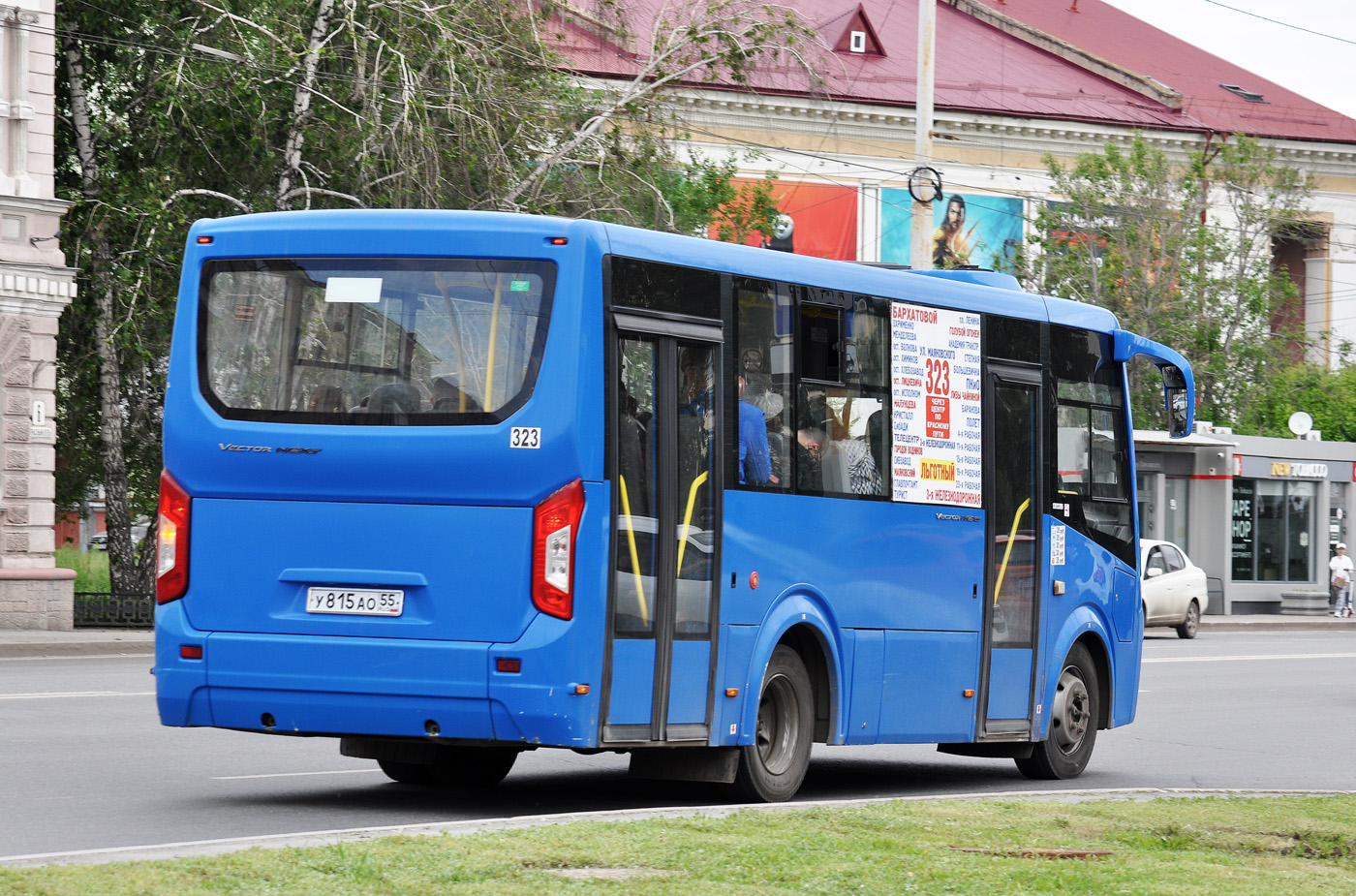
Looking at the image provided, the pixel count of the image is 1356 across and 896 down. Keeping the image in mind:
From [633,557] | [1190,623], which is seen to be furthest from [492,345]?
[1190,623]

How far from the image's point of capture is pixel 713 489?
996 cm

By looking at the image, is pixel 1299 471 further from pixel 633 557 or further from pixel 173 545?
pixel 173 545

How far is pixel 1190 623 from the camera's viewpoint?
35.3 metres

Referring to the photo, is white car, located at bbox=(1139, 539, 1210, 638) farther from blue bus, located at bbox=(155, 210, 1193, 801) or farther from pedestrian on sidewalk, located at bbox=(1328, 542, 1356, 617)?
blue bus, located at bbox=(155, 210, 1193, 801)

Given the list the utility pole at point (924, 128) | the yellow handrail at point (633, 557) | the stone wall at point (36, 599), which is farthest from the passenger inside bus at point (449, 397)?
the stone wall at point (36, 599)

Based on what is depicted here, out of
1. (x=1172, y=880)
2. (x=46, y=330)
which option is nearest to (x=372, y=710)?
(x=1172, y=880)

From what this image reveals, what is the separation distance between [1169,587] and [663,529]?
86.4ft

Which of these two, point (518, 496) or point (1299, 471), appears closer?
point (518, 496)

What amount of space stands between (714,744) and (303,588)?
7.06 feet

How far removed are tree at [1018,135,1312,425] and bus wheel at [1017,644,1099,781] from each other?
30.3 metres

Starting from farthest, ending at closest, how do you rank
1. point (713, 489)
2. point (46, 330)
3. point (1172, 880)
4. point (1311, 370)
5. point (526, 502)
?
point (1311, 370), point (46, 330), point (713, 489), point (526, 502), point (1172, 880)

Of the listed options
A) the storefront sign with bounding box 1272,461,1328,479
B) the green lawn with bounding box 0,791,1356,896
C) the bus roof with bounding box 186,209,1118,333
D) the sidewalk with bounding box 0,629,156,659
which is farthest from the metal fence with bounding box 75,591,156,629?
the storefront sign with bounding box 1272,461,1328,479

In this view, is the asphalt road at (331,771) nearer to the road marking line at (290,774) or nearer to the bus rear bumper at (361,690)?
the road marking line at (290,774)

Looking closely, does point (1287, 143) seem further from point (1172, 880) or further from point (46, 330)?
point (1172, 880)
